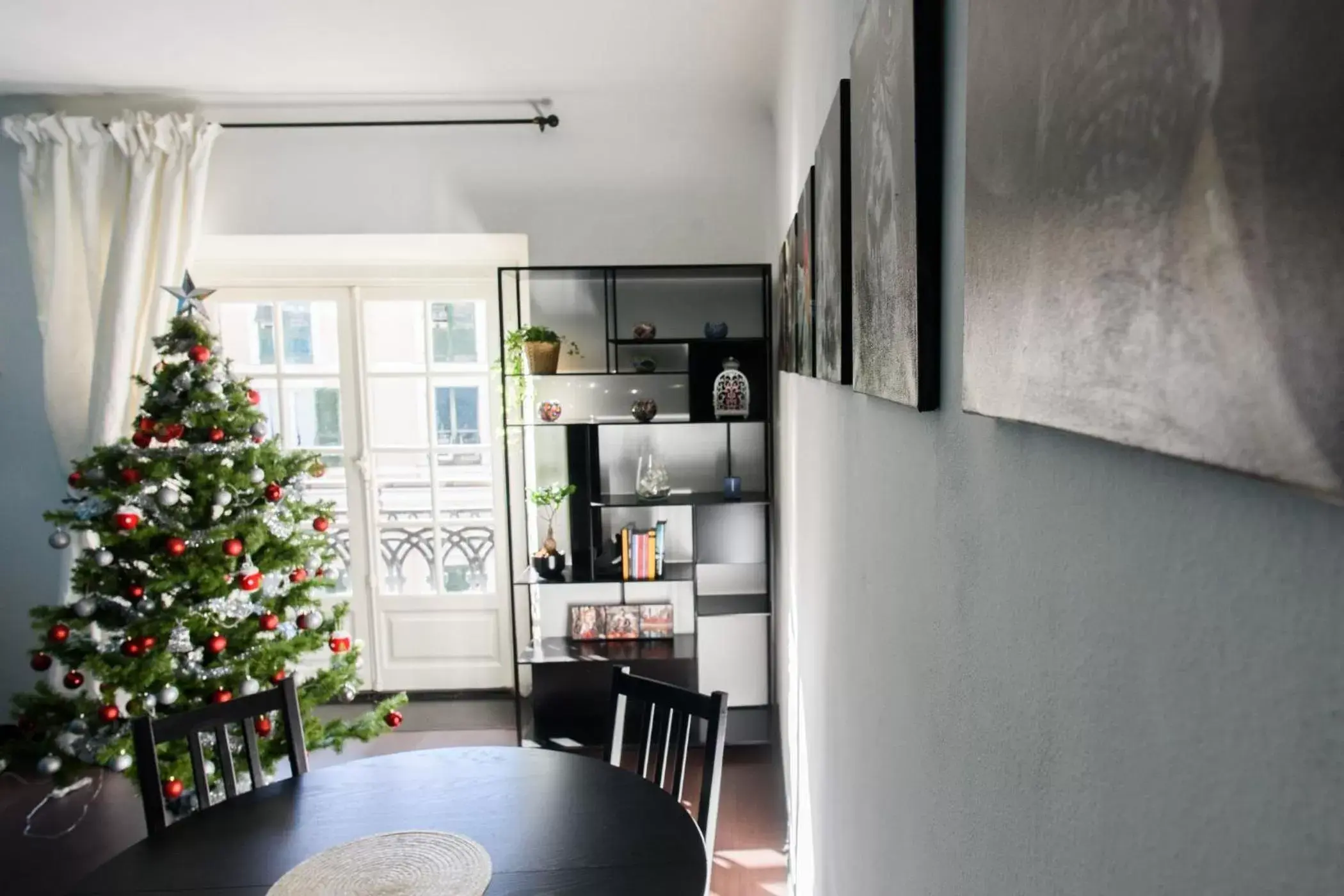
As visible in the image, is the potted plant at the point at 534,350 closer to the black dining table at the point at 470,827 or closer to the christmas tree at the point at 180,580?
the christmas tree at the point at 180,580

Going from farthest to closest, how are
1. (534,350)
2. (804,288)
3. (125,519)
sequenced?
1. (534,350)
2. (125,519)
3. (804,288)

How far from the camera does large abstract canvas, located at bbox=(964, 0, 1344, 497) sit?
0.68 feet

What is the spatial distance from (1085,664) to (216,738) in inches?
79.7

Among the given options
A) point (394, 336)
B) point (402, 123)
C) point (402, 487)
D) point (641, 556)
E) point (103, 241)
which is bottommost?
point (641, 556)

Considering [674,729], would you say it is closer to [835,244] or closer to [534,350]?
[835,244]

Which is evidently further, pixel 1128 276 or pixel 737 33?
pixel 737 33

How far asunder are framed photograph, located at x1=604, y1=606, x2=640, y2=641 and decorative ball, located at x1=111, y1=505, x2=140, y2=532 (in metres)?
1.76

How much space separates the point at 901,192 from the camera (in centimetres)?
70

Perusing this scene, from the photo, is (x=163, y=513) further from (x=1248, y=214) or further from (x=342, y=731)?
(x=1248, y=214)

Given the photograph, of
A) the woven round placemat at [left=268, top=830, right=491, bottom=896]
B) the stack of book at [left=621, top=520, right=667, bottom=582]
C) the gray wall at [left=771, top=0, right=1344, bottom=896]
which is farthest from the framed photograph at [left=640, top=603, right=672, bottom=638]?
the gray wall at [left=771, top=0, right=1344, bottom=896]

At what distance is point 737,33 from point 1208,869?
9.44ft

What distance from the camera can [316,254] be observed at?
3.58 m

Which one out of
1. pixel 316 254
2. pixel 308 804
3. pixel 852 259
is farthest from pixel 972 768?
pixel 316 254

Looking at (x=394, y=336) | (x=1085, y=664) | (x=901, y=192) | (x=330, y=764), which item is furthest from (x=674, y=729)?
(x=394, y=336)
